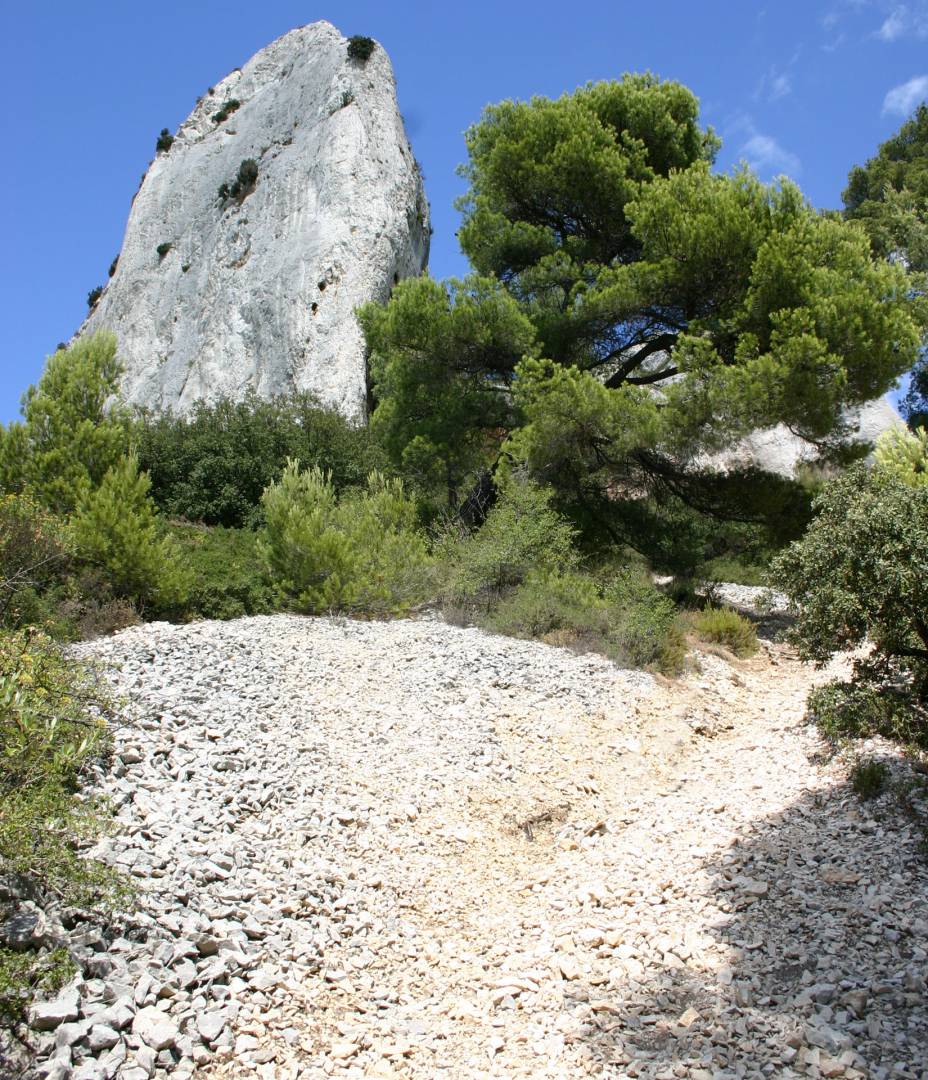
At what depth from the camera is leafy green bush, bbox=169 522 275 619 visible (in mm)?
11086

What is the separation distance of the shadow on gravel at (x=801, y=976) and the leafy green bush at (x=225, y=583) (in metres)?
7.34

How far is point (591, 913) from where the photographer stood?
5.45 m

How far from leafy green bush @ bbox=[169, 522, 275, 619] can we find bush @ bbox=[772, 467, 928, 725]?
7424mm

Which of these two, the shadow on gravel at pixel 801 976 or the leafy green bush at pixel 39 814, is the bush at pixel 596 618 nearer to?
the shadow on gravel at pixel 801 976

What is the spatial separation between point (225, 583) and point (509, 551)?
3999 mm

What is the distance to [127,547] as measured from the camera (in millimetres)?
10445

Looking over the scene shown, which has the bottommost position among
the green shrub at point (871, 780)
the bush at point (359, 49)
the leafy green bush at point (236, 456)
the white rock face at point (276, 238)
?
the green shrub at point (871, 780)

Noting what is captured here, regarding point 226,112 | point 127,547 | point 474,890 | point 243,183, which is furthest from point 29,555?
point 226,112

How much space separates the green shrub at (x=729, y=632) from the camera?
39.1 ft

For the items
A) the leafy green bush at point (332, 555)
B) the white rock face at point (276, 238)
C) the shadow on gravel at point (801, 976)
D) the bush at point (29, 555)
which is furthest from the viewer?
the white rock face at point (276, 238)

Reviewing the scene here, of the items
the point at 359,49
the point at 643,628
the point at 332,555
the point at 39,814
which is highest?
the point at 359,49

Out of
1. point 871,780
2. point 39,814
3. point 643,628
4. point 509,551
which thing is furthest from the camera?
point 509,551

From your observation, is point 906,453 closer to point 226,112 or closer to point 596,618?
point 596,618

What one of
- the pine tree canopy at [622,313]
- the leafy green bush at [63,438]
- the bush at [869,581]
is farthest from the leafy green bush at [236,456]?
the bush at [869,581]
